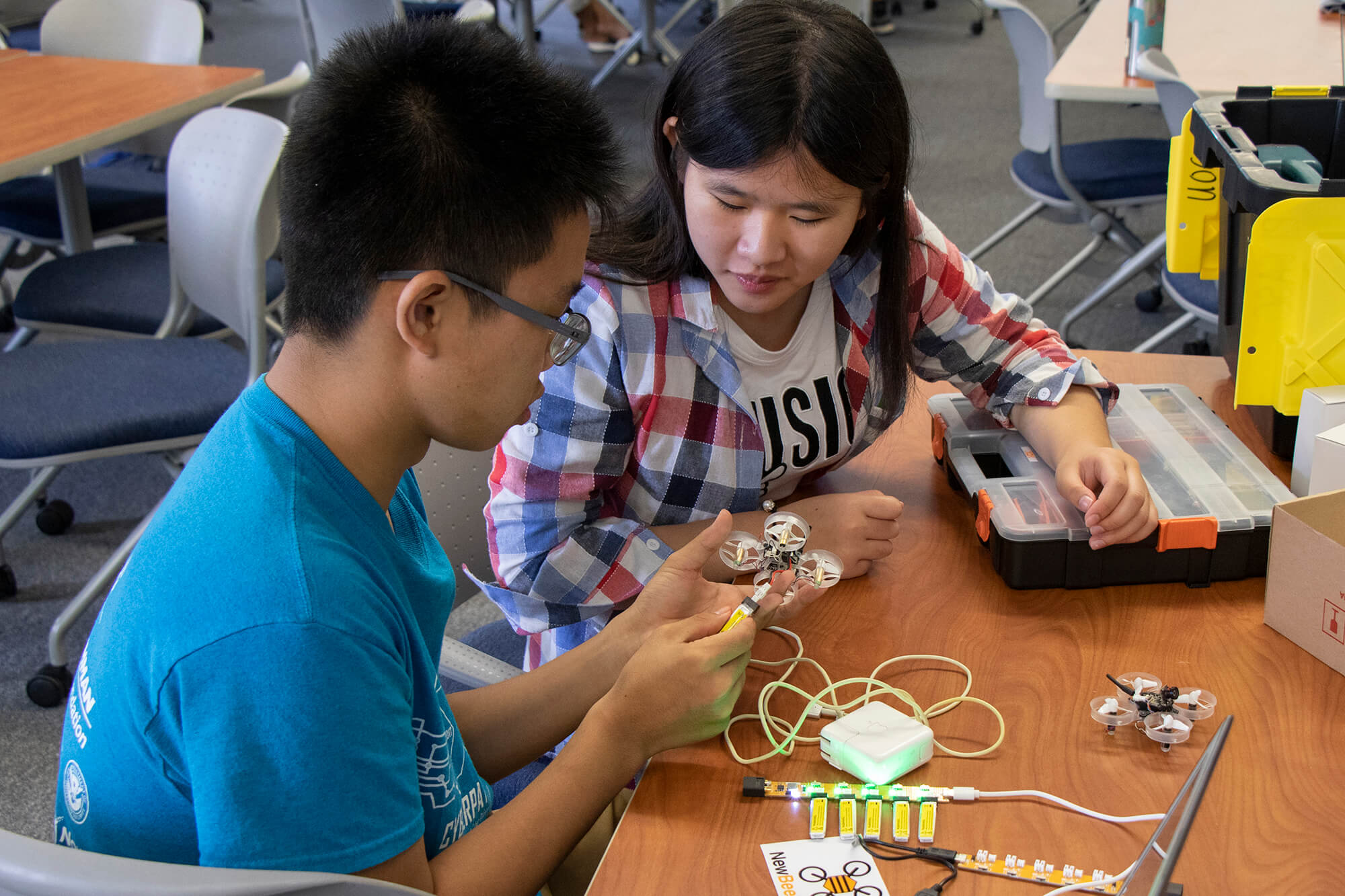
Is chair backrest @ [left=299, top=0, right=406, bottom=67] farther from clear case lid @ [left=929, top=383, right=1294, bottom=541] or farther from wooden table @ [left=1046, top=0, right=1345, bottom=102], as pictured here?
clear case lid @ [left=929, top=383, right=1294, bottom=541]

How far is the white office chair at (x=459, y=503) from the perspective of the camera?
141 cm

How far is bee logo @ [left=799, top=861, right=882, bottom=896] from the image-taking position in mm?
805

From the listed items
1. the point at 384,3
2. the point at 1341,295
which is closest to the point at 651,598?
the point at 1341,295

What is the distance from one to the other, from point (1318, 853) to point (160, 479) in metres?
2.75

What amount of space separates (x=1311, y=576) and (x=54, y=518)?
8.59 feet

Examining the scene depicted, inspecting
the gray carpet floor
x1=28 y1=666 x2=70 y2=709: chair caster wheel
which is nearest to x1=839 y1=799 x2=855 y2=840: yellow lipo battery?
the gray carpet floor

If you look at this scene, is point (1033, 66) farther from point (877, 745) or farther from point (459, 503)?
point (877, 745)

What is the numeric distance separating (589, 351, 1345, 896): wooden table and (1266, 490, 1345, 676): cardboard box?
0.7 inches

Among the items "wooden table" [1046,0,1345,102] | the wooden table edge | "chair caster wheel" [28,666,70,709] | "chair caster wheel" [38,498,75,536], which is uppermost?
"wooden table" [1046,0,1345,102]

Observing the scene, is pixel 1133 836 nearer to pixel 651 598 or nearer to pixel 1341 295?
pixel 651 598

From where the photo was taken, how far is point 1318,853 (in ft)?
2.66

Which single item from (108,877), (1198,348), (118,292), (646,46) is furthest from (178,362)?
(646,46)

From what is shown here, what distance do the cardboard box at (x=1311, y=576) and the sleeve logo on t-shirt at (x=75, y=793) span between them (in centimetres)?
100

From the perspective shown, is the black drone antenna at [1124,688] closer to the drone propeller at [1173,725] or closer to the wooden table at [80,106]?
the drone propeller at [1173,725]
